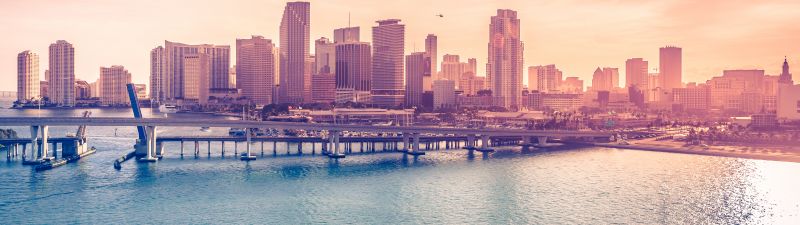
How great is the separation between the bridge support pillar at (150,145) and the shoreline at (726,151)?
256 ft

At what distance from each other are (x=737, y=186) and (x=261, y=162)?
5782cm

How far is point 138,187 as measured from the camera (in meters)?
68.1

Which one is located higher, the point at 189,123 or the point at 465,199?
the point at 189,123

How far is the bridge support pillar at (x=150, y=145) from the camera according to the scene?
89250mm

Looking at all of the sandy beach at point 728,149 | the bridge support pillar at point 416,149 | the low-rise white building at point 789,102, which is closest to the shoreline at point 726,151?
the sandy beach at point 728,149

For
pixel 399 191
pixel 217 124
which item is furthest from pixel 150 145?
pixel 399 191

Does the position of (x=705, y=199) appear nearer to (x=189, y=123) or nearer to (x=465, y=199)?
(x=465, y=199)

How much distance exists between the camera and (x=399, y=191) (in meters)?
68.4

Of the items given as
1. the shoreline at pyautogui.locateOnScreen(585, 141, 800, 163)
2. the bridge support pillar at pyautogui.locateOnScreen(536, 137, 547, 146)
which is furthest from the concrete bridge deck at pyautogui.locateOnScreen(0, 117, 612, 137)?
the shoreline at pyautogui.locateOnScreen(585, 141, 800, 163)

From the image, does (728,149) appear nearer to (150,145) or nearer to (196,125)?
(196,125)

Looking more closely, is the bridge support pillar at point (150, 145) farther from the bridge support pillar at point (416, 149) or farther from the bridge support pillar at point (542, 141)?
the bridge support pillar at point (542, 141)

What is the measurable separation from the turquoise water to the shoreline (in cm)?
566

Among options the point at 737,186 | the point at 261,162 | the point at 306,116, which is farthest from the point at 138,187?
the point at 306,116

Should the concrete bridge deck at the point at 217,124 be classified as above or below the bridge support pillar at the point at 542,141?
above
